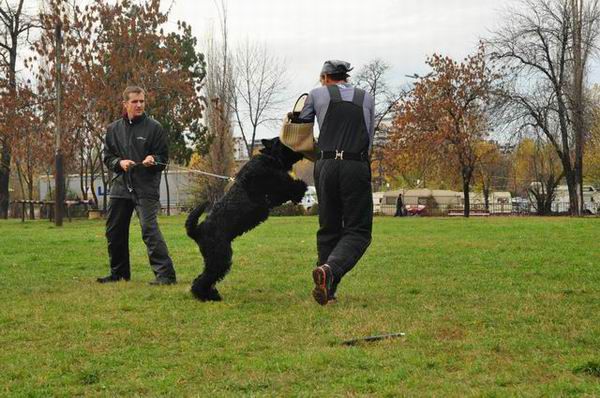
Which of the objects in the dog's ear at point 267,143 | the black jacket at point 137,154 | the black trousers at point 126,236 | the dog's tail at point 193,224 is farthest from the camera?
the black jacket at point 137,154

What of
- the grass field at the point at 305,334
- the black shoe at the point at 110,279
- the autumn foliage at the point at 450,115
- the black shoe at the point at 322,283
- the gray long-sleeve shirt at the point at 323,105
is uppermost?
the autumn foliage at the point at 450,115

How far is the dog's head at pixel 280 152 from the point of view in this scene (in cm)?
611

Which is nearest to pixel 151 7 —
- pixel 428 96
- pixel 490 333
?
pixel 428 96

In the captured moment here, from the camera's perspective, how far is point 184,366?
3.80m

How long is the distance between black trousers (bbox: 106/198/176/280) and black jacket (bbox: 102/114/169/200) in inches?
4.3

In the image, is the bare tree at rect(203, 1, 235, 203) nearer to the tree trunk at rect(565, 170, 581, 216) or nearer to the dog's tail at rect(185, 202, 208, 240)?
the tree trunk at rect(565, 170, 581, 216)

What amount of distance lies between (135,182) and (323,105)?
257 cm

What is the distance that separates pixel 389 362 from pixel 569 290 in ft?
10.6

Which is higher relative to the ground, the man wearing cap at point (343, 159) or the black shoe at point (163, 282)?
the man wearing cap at point (343, 159)

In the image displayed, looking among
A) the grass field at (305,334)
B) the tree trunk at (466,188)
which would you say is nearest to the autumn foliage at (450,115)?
the tree trunk at (466,188)

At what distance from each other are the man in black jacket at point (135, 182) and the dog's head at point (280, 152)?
1.57 metres

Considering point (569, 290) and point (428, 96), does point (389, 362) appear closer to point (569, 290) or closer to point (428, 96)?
point (569, 290)

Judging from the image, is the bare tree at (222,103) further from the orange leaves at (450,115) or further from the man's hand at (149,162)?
the man's hand at (149,162)

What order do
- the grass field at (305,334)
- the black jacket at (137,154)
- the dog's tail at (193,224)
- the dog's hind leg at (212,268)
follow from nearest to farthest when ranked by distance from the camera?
the grass field at (305,334), the dog's hind leg at (212,268), the dog's tail at (193,224), the black jacket at (137,154)
